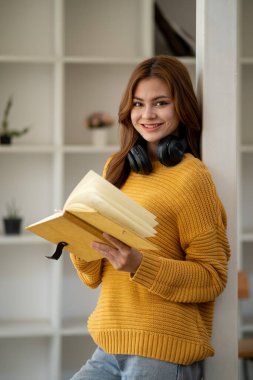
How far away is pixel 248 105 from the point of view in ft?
14.6

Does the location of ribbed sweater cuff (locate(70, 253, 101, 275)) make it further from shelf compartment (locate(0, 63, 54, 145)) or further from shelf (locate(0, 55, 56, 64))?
shelf compartment (locate(0, 63, 54, 145))

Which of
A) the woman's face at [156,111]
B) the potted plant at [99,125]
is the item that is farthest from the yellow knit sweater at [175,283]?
the potted plant at [99,125]

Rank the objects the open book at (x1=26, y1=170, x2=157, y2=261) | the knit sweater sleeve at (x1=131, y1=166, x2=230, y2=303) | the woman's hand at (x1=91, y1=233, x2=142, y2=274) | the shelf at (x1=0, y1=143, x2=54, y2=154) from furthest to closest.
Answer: the shelf at (x1=0, y1=143, x2=54, y2=154), the knit sweater sleeve at (x1=131, y1=166, x2=230, y2=303), the woman's hand at (x1=91, y1=233, x2=142, y2=274), the open book at (x1=26, y1=170, x2=157, y2=261)

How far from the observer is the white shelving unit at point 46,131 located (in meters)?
4.15

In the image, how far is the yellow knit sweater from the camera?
180 cm

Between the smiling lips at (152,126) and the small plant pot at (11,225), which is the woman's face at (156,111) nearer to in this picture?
the smiling lips at (152,126)

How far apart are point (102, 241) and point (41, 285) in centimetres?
263

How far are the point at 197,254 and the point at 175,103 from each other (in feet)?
1.33

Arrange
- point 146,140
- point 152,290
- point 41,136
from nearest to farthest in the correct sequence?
point 152,290
point 146,140
point 41,136

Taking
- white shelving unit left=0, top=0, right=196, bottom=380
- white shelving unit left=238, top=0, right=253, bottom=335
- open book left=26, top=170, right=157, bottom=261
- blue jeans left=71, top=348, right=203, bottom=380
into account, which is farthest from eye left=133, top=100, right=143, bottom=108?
white shelving unit left=238, top=0, right=253, bottom=335

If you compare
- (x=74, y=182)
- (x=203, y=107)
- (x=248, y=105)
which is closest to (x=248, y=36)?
(x=248, y=105)

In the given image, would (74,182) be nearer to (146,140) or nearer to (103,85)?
(103,85)

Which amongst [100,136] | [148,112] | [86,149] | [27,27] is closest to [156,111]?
[148,112]

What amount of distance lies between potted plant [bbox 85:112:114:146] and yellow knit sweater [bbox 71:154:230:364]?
220cm
